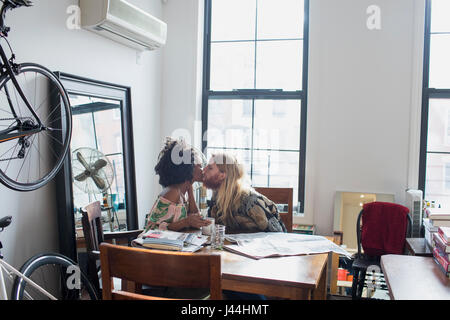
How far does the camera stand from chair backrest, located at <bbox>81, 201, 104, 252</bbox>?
2357 millimetres

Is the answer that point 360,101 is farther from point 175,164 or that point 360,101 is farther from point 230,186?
point 175,164

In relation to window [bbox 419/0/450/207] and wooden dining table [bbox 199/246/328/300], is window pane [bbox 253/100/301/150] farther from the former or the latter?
wooden dining table [bbox 199/246/328/300]

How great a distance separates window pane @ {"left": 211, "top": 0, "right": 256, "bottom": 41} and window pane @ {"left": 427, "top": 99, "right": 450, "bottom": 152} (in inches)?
67.8

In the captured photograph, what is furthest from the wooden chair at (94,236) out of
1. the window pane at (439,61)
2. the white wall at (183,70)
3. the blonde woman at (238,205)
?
the window pane at (439,61)

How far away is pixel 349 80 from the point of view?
355 cm

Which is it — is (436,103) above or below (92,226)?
above

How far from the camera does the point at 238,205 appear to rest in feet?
7.94

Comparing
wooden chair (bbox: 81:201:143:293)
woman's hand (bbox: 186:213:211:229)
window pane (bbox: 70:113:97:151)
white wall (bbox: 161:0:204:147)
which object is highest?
white wall (bbox: 161:0:204:147)

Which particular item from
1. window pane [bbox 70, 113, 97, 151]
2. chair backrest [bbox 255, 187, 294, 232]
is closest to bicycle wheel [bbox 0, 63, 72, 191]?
window pane [bbox 70, 113, 97, 151]

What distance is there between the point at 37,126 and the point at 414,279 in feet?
6.03

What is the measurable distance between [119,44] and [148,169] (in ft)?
3.71

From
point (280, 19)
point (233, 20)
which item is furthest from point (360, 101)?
point (233, 20)

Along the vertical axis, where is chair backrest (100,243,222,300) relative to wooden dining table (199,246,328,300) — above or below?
above

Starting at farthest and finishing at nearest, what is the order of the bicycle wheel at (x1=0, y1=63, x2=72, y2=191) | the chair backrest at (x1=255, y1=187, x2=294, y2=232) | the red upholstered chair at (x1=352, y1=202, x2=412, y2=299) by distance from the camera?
the red upholstered chair at (x1=352, y1=202, x2=412, y2=299) → the chair backrest at (x1=255, y1=187, x2=294, y2=232) → the bicycle wheel at (x1=0, y1=63, x2=72, y2=191)
